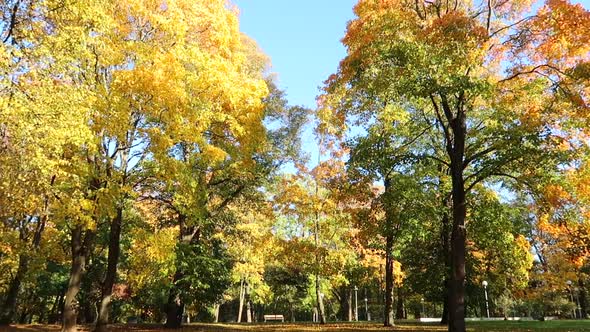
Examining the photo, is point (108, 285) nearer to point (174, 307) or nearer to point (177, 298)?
point (177, 298)

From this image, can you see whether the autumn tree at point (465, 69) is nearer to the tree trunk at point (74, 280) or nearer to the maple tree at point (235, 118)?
the maple tree at point (235, 118)

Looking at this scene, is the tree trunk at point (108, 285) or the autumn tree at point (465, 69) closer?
the autumn tree at point (465, 69)

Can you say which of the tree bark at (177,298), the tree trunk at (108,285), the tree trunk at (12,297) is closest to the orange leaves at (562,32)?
the tree trunk at (108,285)

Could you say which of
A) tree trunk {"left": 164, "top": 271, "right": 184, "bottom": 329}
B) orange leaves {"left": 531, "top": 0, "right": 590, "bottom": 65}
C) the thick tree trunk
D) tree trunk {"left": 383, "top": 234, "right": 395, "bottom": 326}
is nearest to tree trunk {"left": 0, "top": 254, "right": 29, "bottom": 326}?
the thick tree trunk

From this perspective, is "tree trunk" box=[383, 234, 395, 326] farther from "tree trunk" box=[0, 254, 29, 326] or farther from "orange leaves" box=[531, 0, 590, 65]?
"tree trunk" box=[0, 254, 29, 326]

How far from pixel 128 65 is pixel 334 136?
14.2m

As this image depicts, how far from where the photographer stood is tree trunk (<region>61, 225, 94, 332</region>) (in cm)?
1409

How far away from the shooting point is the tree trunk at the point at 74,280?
14094mm

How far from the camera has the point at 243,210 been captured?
2334 centimetres

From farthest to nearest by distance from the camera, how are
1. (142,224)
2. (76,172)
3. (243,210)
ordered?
(243,210) < (142,224) < (76,172)

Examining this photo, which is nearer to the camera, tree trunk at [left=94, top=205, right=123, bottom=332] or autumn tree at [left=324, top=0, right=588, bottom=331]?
autumn tree at [left=324, top=0, right=588, bottom=331]

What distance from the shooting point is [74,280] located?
1491cm

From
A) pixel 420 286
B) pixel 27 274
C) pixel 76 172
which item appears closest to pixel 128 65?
pixel 76 172

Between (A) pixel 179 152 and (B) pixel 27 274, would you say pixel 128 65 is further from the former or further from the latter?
(B) pixel 27 274
